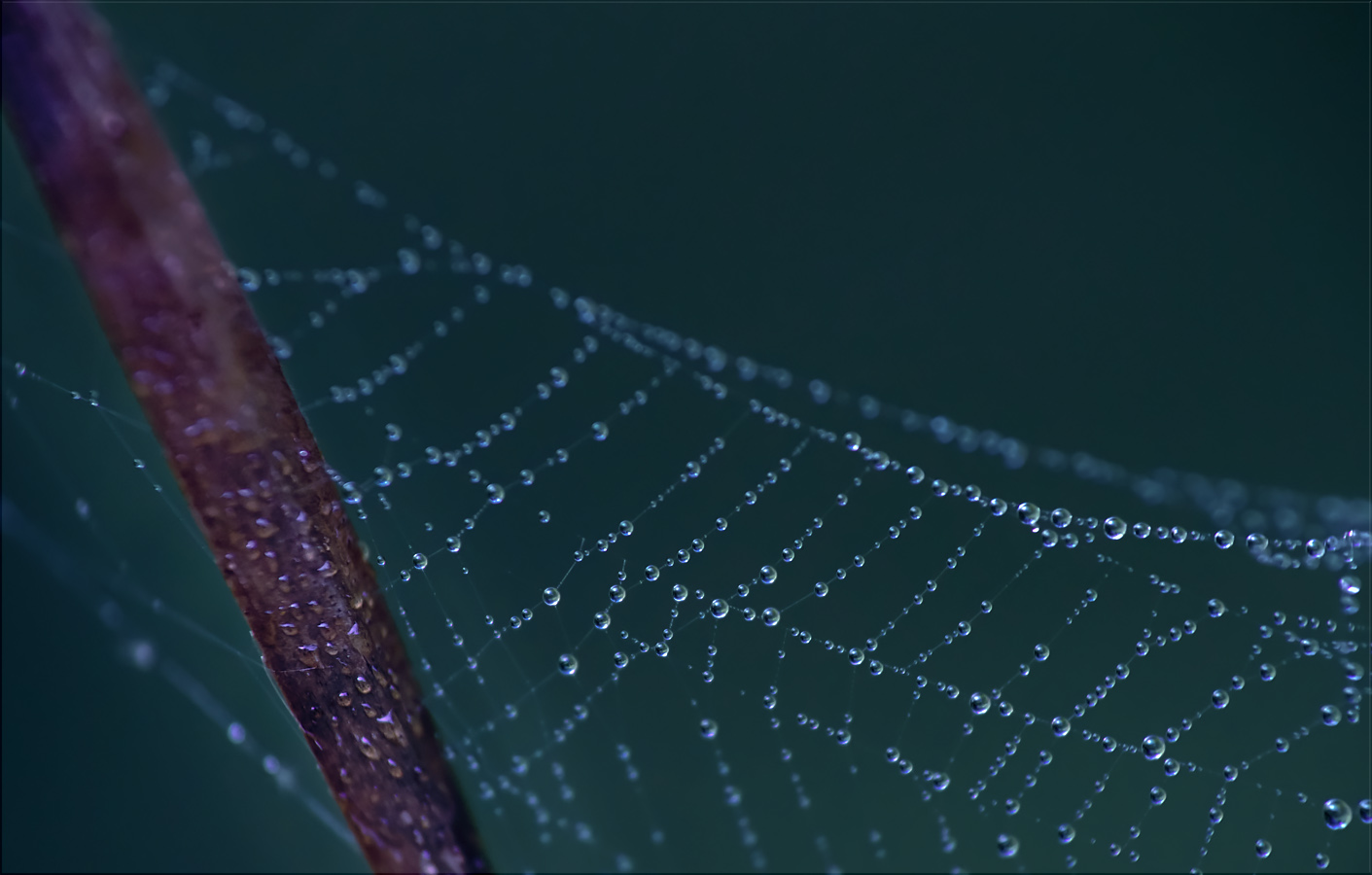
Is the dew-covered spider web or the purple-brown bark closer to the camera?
the purple-brown bark

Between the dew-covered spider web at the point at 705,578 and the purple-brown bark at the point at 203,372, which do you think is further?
the dew-covered spider web at the point at 705,578

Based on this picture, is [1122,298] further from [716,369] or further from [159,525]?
[159,525]

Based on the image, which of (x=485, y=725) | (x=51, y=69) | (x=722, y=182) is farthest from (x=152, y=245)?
(x=485, y=725)

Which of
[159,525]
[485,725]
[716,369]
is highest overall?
[159,525]

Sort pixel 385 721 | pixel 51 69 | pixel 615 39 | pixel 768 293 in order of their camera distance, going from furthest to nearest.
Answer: pixel 768 293 → pixel 615 39 → pixel 385 721 → pixel 51 69

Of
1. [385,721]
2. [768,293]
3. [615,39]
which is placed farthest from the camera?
[768,293]
